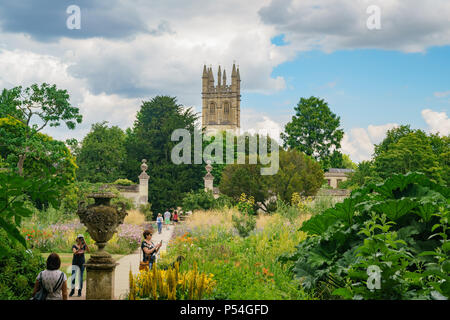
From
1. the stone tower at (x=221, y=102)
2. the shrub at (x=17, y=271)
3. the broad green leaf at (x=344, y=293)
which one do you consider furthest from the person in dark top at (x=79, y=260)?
the stone tower at (x=221, y=102)

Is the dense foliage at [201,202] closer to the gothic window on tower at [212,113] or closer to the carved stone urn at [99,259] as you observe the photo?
the carved stone urn at [99,259]

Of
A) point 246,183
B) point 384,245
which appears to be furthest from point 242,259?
point 246,183

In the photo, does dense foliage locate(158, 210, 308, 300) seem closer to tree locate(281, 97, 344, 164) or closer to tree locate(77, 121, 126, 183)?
tree locate(77, 121, 126, 183)

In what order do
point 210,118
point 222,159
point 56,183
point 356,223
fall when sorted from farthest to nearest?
point 210,118 → point 222,159 → point 356,223 → point 56,183

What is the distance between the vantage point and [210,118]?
103 metres

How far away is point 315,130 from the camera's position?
47.4 metres

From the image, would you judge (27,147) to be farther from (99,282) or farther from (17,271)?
(99,282)

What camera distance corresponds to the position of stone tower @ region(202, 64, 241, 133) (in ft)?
329

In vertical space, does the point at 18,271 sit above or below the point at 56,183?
below

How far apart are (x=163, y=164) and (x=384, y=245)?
109 feet
